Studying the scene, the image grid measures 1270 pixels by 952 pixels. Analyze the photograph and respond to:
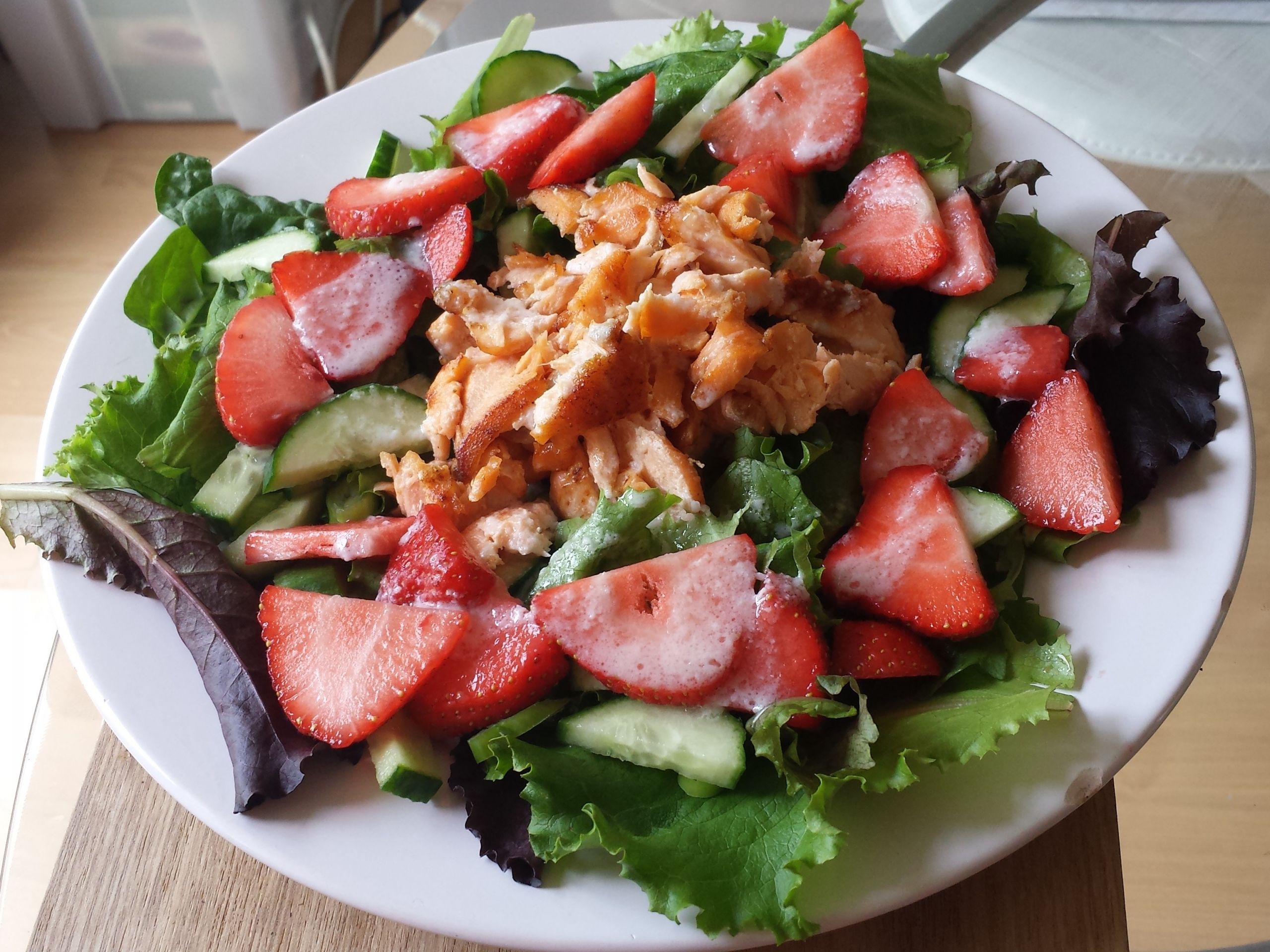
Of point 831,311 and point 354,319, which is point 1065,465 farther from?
point 354,319

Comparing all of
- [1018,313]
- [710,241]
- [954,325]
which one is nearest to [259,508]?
[710,241]

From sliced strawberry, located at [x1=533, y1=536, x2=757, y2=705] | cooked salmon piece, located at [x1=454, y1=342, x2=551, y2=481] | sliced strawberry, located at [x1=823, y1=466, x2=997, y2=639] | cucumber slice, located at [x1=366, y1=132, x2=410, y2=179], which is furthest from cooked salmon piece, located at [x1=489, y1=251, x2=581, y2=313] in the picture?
sliced strawberry, located at [x1=823, y1=466, x2=997, y2=639]

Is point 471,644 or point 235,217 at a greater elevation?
point 235,217

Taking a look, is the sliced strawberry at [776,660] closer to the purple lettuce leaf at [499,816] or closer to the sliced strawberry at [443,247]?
the purple lettuce leaf at [499,816]

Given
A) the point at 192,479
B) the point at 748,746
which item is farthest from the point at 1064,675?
the point at 192,479

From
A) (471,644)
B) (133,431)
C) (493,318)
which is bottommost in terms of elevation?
(471,644)

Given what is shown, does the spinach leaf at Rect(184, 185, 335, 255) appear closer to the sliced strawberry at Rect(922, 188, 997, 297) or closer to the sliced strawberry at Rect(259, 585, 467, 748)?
the sliced strawberry at Rect(259, 585, 467, 748)

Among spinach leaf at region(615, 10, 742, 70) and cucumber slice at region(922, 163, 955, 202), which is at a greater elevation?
spinach leaf at region(615, 10, 742, 70)
